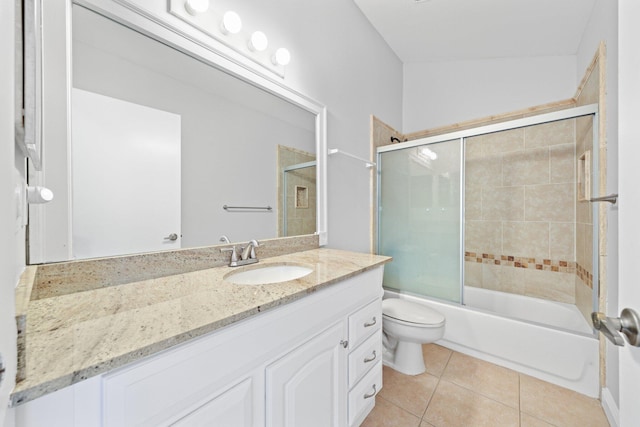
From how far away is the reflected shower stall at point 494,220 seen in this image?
2.10 metres

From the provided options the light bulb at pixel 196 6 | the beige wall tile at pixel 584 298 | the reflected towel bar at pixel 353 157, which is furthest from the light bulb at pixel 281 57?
the beige wall tile at pixel 584 298

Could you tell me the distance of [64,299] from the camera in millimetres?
737

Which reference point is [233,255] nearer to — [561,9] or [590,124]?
[590,124]

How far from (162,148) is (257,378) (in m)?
0.91

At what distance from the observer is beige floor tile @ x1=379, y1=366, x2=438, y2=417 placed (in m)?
1.46

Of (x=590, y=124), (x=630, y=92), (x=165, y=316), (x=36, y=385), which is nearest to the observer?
(x=36, y=385)

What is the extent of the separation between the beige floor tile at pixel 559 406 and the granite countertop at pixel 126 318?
1436mm

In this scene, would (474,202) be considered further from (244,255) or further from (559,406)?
(244,255)

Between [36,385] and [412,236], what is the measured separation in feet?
7.48

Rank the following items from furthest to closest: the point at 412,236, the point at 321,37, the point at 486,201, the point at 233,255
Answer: the point at 486,201
the point at 412,236
the point at 321,37
the point at 233,255

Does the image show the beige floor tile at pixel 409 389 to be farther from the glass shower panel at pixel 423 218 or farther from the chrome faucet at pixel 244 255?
the chrome faucet at pixel 244 255

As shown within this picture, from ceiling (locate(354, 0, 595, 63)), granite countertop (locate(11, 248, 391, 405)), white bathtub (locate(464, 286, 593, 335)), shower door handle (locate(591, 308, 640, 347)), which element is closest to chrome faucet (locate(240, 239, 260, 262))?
granite countertop (locate(11, 248, 391, 405))

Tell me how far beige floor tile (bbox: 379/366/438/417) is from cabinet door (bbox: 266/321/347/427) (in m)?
0.57

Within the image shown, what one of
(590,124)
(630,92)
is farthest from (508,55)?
(630,92)
